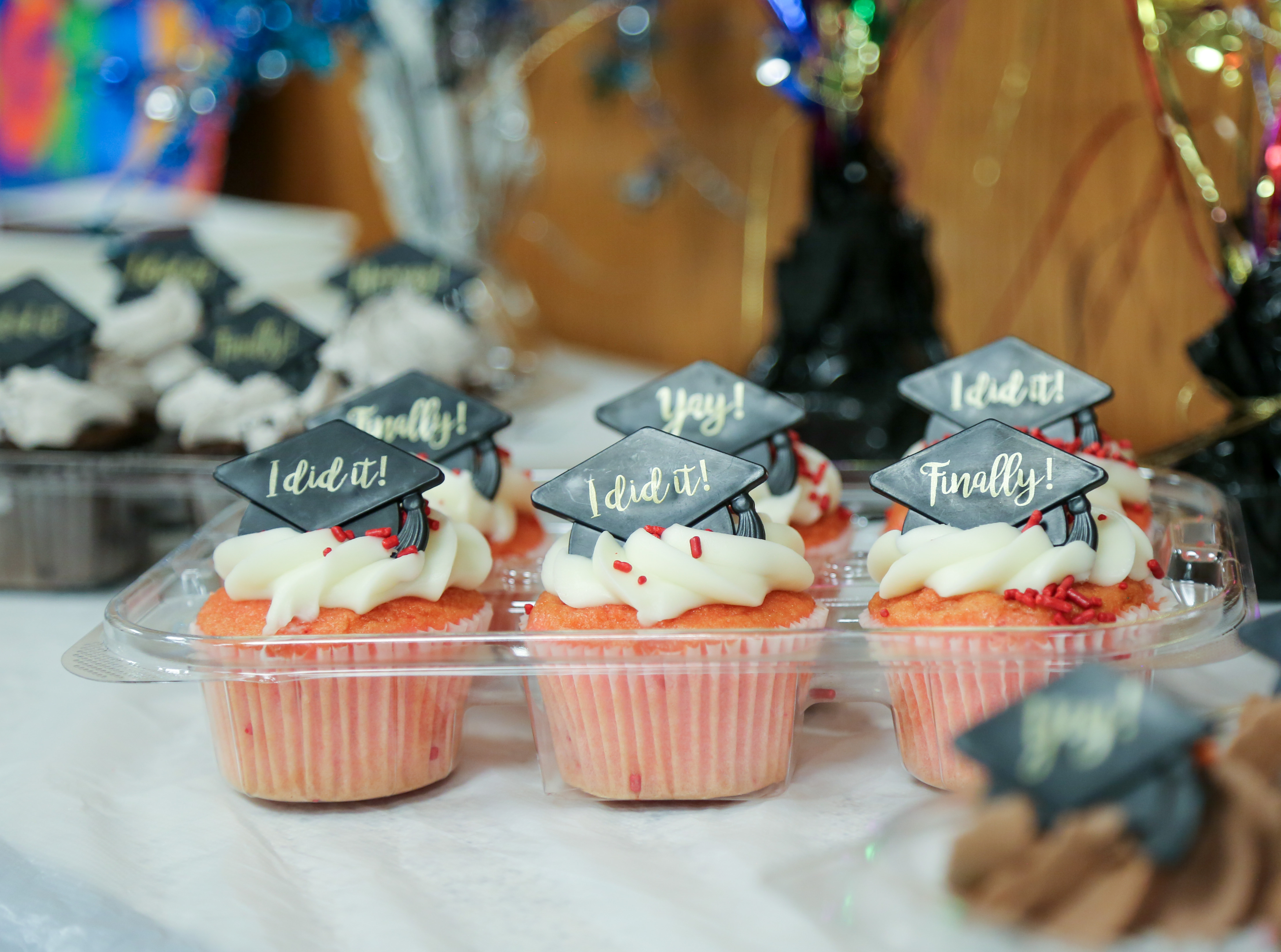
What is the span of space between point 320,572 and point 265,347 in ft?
3.12

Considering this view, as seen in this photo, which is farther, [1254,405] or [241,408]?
[241,408]

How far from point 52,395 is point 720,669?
1405 mm

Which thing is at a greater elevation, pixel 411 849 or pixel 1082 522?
pixel 1082 522

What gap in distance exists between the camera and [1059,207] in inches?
95.4

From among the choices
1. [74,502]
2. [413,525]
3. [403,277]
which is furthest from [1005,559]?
[403,277]

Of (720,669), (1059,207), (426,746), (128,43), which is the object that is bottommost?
(426,746)

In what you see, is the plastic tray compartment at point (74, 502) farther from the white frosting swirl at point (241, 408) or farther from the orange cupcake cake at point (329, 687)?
the orange cupcake cake at point (329, 687)

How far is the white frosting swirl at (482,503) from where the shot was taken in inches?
62.7

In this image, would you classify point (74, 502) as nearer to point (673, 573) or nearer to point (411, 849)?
point (411, 849)

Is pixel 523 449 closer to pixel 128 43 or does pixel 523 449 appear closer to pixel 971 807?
pixel 971 807

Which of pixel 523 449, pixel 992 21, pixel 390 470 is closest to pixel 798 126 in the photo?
pixel 992 21

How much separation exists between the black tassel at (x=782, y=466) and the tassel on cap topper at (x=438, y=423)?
1.19 feet

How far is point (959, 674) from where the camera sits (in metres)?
1.27

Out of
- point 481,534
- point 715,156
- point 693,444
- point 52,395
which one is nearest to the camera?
point 693,444
